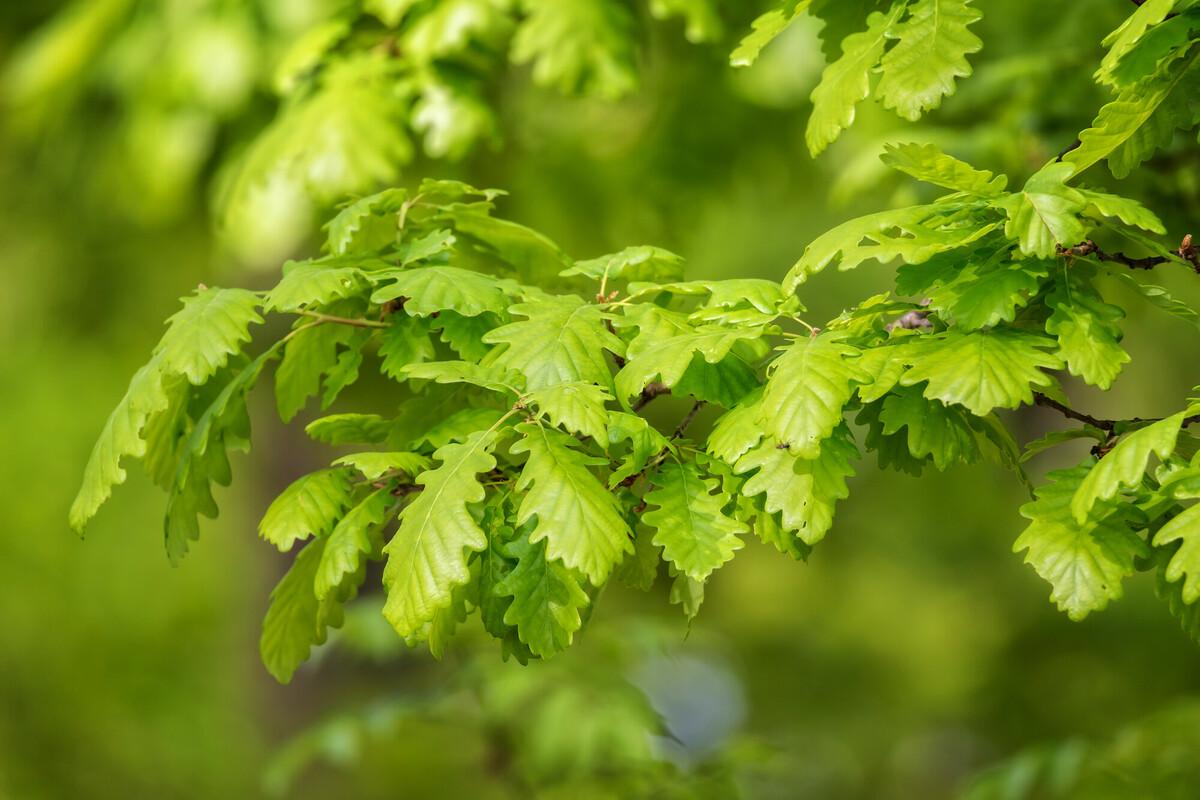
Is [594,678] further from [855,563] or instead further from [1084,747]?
[855,563]

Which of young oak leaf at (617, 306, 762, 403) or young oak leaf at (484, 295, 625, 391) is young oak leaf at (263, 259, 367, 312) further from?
young oak leaf at (617, 306, 762, 403)

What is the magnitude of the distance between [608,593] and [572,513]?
8.58 metres

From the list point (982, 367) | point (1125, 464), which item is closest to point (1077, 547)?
point (1125, 464)

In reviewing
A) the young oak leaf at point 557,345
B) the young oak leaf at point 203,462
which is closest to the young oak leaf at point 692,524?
the young oak leaf at point 557,345

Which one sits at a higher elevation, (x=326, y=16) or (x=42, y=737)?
(x=326, y=16)

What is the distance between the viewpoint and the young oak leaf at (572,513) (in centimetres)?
Answer: 136

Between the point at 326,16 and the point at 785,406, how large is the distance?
2750 millimetres

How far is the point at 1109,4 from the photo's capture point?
3.06 meters

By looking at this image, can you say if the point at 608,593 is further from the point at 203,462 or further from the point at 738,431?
the point at 738,431

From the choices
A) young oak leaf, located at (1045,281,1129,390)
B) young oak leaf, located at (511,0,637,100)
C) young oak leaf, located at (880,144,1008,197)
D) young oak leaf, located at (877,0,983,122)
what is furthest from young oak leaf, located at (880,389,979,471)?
young oak leaf, located at (511,0,637,100)

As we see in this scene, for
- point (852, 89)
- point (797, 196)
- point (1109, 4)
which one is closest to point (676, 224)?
point (797, 196)

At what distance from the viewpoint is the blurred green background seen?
344cm

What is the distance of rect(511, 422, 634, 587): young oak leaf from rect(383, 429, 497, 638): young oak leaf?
0.06 m

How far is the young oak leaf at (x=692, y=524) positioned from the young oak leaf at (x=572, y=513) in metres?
0.06
